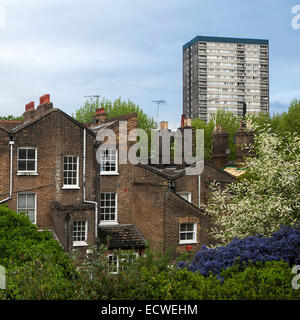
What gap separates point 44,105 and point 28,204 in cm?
772

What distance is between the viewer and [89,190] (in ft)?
116

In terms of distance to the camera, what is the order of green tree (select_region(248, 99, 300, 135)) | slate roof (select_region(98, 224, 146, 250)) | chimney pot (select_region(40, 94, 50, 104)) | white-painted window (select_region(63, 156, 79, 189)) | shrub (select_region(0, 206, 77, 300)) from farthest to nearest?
green tree (select_region(248, 99, 300, 135)) < chimney pot (select_region(40, 94, 50, 104)) < white-painted window (select_region(63, 156, 79, 189)) < slate roof (select_region(98, 224, 146, 250)) < shrub (select_region(0, 206, 77, 300))

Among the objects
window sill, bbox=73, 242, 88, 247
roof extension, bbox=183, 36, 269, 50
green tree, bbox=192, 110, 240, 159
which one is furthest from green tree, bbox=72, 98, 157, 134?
roof extension, bbox=183, 36, 269, 50

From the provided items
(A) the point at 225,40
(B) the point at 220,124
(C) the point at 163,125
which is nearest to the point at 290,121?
(B) the point at 220,124

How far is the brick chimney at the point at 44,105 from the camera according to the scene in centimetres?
3553

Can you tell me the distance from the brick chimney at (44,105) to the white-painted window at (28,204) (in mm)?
6721

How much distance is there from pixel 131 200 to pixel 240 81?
14499cm

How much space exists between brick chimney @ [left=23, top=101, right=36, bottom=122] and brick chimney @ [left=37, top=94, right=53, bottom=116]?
7.21 feet

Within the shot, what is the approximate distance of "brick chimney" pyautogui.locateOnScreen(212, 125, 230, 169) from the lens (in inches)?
1727

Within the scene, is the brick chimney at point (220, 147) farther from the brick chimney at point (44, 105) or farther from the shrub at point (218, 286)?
the shrub at point (218, 286)

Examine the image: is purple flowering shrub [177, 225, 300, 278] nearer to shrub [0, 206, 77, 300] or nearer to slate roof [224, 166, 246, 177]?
shrub [0, 206, 77, 300]

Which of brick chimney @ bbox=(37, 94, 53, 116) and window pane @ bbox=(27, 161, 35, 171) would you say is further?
brick chimney @ bbox=(37, 94, 53, 116)

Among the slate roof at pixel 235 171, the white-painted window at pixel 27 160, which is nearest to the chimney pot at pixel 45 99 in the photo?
the white-painted window at pixel 27 160
